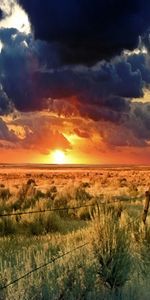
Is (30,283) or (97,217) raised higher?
(97,217)

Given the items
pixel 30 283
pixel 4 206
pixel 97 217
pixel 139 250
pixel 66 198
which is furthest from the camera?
pixel 66 198

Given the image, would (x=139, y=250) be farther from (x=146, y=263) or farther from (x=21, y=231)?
(x=21, y=231)

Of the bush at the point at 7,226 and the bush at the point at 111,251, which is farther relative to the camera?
the bush at the point at 7,226

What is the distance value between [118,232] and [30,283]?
11.2 ft

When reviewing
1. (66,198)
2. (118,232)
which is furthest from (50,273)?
(66,198)

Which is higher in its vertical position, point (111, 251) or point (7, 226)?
point (111, 251)

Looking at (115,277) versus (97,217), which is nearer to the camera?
(115,277)

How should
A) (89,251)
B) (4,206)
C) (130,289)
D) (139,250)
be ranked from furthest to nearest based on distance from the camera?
(4,206) < (139,250) < (89,251) < (130,289)

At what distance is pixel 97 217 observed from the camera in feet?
37.7

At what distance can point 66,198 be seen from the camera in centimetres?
3128

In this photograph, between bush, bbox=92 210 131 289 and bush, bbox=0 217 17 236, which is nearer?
bush, bbox=92 210 131 289

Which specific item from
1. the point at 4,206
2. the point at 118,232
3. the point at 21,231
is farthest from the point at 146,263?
the point at 4,206

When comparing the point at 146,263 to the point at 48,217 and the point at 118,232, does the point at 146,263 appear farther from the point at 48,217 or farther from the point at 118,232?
the point at 48,217

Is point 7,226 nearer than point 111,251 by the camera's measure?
No
